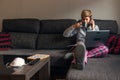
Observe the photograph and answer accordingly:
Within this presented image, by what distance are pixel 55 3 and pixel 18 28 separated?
2.64 ft

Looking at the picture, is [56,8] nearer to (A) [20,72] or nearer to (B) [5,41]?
(B) [5,41]

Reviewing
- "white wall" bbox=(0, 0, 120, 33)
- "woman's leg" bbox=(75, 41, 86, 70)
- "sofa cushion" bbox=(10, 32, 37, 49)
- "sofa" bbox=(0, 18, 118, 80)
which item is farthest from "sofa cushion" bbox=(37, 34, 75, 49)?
"woman's leg" bbox=(75, 41, 86, 70)

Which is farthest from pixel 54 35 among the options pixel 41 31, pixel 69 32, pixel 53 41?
pixel 69 32

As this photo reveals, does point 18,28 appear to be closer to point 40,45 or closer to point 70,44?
point 40,45

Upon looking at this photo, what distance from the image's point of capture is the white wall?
14.2 feet

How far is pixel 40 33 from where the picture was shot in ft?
14.1

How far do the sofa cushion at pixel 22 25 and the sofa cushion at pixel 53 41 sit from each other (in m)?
0.19

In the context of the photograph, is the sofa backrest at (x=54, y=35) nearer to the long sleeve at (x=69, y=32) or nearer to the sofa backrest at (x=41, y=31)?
the sofa backrest at (x=41, y=31)

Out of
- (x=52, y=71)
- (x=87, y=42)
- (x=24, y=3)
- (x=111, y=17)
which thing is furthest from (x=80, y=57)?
(x=24, y=3)

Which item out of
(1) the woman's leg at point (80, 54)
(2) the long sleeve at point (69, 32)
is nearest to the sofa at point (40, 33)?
(2) the long sleeve at point (69, 32)

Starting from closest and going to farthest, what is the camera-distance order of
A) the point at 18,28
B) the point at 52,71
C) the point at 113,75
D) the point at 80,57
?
the point at 113,75, the point at 80,57, the point at 52,71, the point at 18,28

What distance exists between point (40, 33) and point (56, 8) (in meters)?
0.57

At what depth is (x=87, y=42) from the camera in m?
3.47

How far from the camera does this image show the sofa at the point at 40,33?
4055 mm
